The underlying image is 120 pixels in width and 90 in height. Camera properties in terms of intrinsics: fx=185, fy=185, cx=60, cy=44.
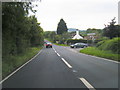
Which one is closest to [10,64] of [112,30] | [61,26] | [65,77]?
[65,77]

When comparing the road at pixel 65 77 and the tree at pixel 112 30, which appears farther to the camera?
the tree at pixel 112 30

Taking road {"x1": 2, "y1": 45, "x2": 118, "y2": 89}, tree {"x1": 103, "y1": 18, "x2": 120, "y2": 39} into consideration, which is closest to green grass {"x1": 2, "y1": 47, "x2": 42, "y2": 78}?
road {"x1": 2, "y1": 45, "x2": 118, "y2": 89}

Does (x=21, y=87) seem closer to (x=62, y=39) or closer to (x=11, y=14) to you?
(x=11, y=14)

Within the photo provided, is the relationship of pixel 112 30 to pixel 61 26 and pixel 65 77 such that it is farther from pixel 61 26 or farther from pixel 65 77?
pixel 61 26

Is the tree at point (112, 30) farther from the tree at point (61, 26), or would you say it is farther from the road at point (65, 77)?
the tree at point (61, 26)

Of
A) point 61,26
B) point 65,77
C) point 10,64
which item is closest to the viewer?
point 65,77

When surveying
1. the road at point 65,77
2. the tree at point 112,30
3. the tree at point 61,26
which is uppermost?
the tree at point 61,26

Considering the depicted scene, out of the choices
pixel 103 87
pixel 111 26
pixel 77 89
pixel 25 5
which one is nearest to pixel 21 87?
pixel 77 89

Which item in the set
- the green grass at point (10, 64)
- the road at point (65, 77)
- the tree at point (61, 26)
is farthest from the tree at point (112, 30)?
the tree at point (61, 26)

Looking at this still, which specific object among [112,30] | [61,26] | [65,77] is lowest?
[65,77]

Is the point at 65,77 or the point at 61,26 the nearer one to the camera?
the point at 65,77

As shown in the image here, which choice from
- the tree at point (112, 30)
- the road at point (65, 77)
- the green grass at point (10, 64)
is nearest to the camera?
the road at point (65, 77)

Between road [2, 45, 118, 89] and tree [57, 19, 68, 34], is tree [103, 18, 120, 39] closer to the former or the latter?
road [2, 45, 118, 89]

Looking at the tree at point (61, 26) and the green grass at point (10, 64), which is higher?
the tree at point (61, 26)
